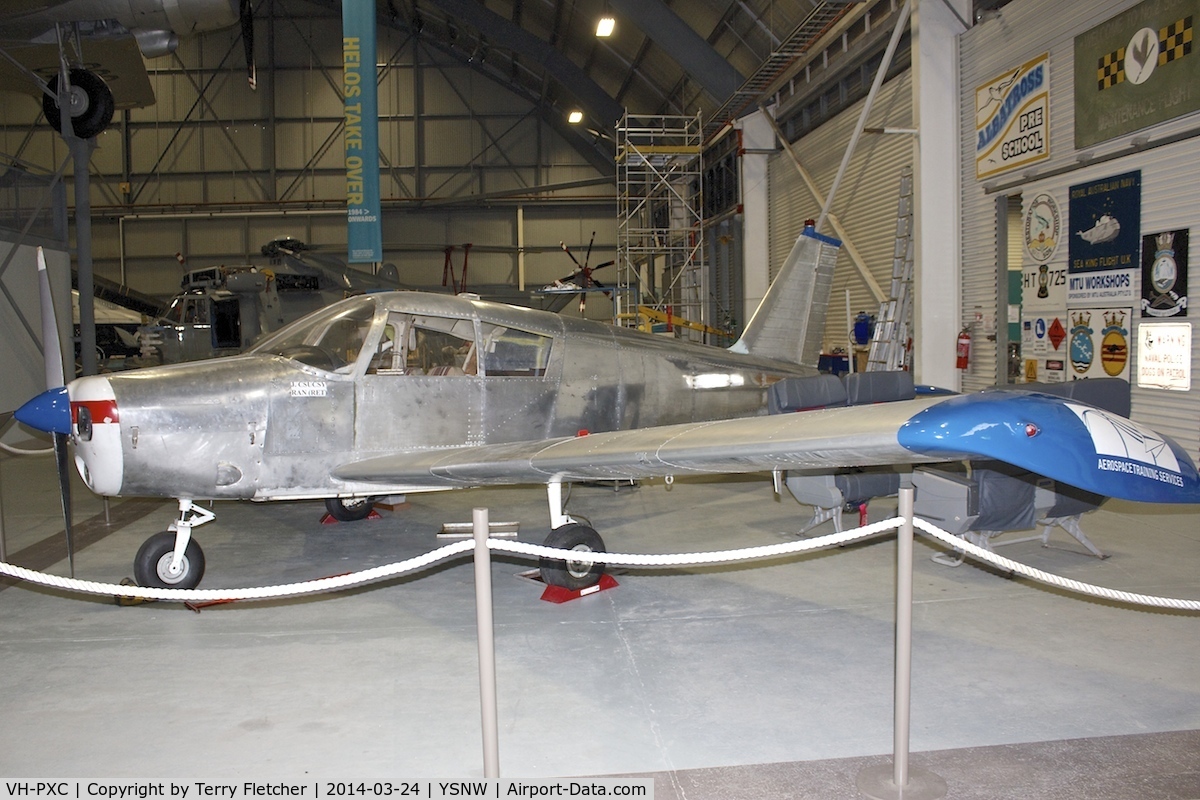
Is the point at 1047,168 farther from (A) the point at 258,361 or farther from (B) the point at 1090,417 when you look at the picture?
(A) the point at 258,361

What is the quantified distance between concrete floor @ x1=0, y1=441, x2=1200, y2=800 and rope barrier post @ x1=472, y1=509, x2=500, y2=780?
31 cm

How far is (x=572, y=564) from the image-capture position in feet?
18.8

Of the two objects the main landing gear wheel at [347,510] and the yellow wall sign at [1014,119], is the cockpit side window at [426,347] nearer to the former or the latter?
the main landing gear wheel at [347,510]

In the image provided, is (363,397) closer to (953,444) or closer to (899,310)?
(953,444)

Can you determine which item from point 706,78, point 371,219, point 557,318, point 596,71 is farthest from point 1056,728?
point 596,71

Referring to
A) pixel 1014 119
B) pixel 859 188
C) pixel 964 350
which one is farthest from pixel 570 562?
pixel 859 188

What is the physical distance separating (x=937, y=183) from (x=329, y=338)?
9734mm

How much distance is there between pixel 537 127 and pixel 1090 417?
3294 centimetres

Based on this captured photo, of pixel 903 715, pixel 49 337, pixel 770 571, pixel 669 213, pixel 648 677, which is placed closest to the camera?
pixel 903 715

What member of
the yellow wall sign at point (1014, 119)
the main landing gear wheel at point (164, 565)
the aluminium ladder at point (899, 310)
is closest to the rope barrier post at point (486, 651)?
the main landing gear wheel at point (164, 565)

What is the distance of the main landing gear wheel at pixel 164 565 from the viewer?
564 centimetres

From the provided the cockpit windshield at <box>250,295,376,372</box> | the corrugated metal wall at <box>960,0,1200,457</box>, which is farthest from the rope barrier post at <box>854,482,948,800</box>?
the corrugated metal wall at <box>960,0,1200,457</box>

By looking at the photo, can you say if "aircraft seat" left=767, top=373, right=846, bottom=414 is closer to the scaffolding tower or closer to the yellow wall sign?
the yellow wall sign

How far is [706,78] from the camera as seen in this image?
63.0ft
